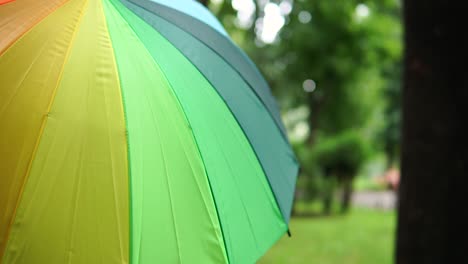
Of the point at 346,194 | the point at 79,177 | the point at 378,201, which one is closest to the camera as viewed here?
the point at 79,177

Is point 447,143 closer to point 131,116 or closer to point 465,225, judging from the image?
point 465,225

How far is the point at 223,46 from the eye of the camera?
2.00 metres

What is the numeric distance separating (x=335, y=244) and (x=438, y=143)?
6.01 metres

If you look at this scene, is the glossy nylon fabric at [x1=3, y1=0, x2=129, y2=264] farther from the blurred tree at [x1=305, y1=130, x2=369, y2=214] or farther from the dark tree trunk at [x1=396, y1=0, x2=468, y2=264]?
the blurred tree at [x1=305, y1=130, x2=369, y2=214]

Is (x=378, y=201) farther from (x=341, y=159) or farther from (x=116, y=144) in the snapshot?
(x=116, y=144)

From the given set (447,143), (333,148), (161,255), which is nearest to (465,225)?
(447,143)

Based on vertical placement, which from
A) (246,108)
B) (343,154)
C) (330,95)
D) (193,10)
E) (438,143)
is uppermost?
(193,10)

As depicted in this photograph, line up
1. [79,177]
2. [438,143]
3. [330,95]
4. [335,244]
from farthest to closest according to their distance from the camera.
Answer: [330,95] < [335,244] < [438,143] < [79,177]

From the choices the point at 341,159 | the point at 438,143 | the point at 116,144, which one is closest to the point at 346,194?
the point at 341,159

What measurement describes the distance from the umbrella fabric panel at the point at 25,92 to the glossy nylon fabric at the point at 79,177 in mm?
22

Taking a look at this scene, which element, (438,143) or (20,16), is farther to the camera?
(438,143)

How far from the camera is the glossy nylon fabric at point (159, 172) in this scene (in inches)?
56.6

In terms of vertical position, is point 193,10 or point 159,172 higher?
point 193,10

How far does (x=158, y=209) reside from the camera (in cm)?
147
